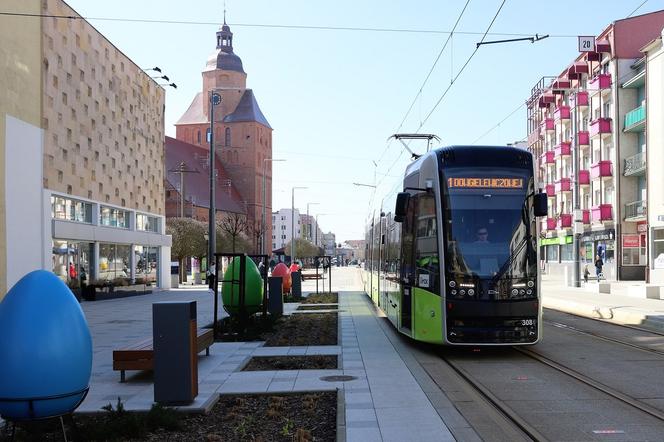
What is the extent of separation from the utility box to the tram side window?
5.17 m

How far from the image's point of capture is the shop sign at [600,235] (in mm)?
46716

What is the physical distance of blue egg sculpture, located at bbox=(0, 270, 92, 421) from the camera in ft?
19.3

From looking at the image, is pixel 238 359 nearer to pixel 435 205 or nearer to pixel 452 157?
pixel 435 205

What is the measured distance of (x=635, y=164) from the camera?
44.0 meters

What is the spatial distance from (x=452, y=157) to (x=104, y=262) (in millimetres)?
26228

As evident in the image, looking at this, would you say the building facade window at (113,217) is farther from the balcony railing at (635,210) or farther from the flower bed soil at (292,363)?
the balcony railing at (635,210)

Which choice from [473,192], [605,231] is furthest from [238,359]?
[605,231]

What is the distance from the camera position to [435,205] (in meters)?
11.9

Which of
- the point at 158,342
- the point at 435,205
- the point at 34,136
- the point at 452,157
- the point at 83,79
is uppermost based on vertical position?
the point at 83,79

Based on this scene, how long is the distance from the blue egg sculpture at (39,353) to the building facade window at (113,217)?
28914 mm

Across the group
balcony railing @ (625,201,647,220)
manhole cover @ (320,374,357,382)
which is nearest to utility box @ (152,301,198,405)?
manhole cover @ (320,374,357,382)

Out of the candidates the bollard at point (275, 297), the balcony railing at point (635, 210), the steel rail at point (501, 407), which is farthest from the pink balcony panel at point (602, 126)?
the steel rail at point (501, 407)

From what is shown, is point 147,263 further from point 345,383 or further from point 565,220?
point 565,220

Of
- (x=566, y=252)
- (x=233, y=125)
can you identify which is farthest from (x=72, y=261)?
(x=233, y=125)
